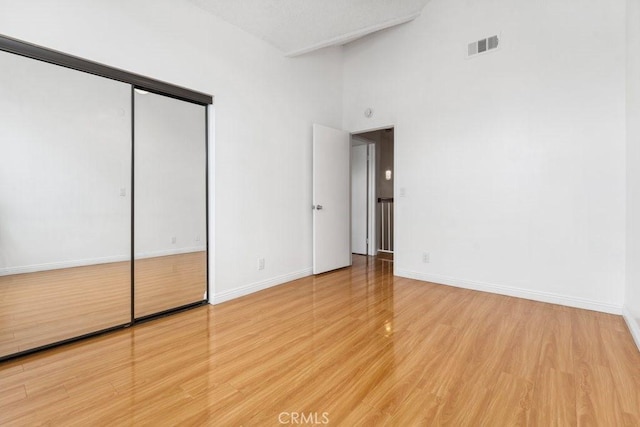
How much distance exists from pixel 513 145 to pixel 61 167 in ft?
13.3

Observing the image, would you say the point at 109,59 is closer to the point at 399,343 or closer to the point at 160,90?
the point at 160,90

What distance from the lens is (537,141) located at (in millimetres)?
3025

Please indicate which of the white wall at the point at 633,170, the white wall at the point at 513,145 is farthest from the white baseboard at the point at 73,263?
the white wall at the point at 633,170

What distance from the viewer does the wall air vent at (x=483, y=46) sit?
326cm

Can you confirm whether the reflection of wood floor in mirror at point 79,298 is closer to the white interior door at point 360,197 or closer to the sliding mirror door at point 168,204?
the sliding mirror door at point 168,204

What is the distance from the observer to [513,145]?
317 centimetres

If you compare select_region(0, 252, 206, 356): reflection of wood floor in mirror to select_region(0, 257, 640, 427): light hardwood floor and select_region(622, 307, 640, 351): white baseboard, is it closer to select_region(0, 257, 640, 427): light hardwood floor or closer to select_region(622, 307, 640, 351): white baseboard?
select_region(0, 257, 640, 427): light hardwood floor

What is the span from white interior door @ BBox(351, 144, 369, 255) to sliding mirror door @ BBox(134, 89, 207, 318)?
10.8 feet

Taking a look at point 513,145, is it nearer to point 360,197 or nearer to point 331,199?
point 331,199

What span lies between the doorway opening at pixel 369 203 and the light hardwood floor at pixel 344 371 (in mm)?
2872

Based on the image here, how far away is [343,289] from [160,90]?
2715 mm

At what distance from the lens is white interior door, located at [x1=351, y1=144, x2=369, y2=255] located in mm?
5609

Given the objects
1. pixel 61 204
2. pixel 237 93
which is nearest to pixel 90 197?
pixel 61 204

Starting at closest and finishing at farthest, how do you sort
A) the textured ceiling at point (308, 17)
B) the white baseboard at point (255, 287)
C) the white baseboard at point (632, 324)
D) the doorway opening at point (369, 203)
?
the white baseboard at point (632, 324) → the textured ceiling at point (308, 17) → the white baseboard at point (255, 287) → the doorway opening at point (369, 203)
